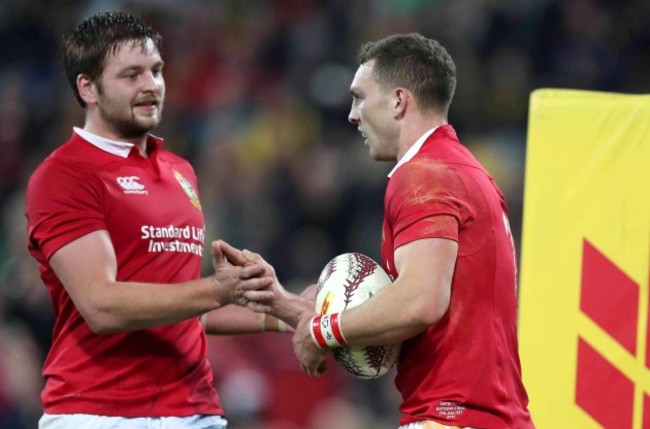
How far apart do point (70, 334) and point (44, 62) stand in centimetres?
752

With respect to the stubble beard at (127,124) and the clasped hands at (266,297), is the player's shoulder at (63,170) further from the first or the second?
the clasped hands at (266,297)

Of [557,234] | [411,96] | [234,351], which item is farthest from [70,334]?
[234,351]

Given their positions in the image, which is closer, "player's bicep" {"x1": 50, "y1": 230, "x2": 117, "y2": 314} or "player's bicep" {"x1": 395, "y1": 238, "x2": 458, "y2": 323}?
"player's bicep" {"x1": 395, "y1": 238, "x2": 458, "y2": 323}

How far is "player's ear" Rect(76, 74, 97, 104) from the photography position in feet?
15.7

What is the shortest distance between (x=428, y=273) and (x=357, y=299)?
365 millimetres

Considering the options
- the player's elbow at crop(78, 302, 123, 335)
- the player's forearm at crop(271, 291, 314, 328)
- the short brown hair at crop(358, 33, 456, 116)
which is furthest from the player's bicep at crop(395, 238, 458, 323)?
the player's elbow at crop(78, 302, 123, 335)

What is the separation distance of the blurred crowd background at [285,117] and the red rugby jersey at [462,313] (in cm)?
454

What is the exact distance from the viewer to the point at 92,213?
14.6 feet

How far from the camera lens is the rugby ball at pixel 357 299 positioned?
4.10 meters

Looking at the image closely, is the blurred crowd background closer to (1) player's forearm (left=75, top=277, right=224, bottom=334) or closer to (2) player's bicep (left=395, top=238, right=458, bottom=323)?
(1) player's forearm (left=75, top=277, right=224, bottom=334)

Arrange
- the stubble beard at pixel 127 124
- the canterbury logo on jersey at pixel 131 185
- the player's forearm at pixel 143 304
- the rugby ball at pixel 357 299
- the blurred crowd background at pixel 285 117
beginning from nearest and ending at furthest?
the rugby ball at pixel 357 299 < the player's forearm at pixel 143 304 < the canterbury logo on jersey at pixel 131 185 < the stubble beard at pixel 127 124 < the blurred crowd background at pixel 285 117

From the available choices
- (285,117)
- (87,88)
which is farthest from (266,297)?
(285,117)

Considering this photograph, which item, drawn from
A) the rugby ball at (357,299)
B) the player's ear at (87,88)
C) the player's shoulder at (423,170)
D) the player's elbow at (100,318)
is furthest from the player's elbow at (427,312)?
the player's ear at (87,88)

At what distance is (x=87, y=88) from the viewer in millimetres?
4801
